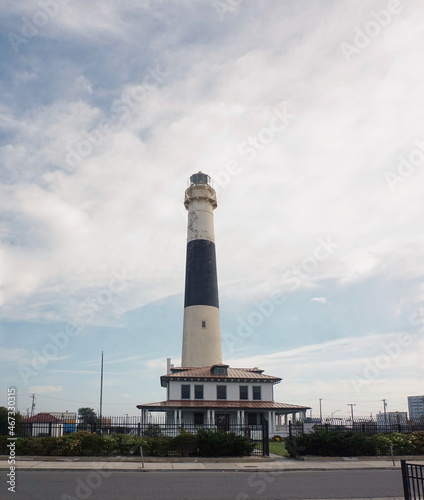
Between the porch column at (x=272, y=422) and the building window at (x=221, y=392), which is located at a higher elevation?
the building window at (x=221, y=392)

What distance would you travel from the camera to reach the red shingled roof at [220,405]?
39.2m

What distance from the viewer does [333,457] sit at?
23.4m

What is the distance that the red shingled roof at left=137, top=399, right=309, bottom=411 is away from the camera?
3919cm

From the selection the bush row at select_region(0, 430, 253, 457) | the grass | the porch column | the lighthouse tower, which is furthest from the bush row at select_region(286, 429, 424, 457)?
the lighthouse tower

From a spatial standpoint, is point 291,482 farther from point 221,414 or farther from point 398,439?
point 221,414

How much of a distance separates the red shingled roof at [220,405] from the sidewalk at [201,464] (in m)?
16.5

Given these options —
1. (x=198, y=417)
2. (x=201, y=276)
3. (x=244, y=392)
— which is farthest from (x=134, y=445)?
(x=201, y=276)

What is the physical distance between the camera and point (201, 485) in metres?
15.5

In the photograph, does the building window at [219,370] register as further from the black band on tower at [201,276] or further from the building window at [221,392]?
the black band on tower at [201,276]

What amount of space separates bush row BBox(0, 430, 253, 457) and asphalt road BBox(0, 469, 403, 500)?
4.28 metres

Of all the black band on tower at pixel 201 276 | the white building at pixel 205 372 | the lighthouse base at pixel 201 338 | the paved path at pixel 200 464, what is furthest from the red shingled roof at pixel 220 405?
the paved path at pixel 200 464

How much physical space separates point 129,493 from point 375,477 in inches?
373

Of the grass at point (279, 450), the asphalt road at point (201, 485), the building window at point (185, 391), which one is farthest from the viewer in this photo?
the building window at point (185, 391)

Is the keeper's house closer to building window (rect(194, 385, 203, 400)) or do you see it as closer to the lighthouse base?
building window (rect(194, 385, 203, 400))
